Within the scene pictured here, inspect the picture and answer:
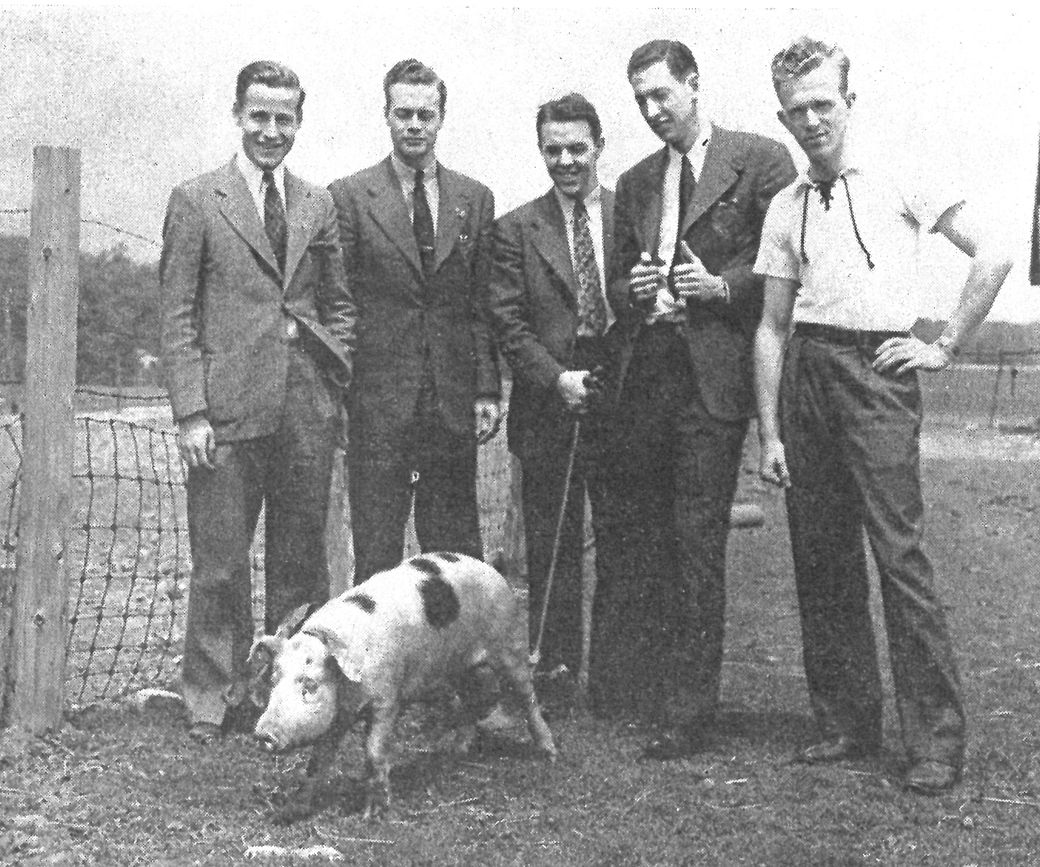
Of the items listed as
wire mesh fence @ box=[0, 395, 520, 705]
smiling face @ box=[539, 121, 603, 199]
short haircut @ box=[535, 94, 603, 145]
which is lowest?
wire mesh fence @ box=[0, 395, 520, 705]

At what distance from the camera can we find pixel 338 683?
4176 millimetres

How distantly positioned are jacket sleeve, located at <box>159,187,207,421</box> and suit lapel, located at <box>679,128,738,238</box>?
1.87 metres

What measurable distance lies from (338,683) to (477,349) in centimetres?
177

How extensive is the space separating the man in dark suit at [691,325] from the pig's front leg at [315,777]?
1272mm

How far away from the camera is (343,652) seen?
4156 millimetres

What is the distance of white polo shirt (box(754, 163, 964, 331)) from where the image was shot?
4492 millimetres

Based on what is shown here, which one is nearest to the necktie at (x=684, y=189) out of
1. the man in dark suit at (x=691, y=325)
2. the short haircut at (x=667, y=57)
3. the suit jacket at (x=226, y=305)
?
the man in dark suit at (x=691, y=325)

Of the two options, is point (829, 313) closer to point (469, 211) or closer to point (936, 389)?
point (469, 211)

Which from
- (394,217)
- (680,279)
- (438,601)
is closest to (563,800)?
(438,601)

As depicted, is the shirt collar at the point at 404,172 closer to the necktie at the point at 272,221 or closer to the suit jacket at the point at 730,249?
the necktie at the point at 272,221

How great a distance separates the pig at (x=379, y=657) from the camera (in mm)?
4070

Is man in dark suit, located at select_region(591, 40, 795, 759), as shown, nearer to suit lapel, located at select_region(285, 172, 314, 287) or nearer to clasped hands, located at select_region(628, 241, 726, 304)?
clasped hands, located at select_region(628, 241, 726, 304)

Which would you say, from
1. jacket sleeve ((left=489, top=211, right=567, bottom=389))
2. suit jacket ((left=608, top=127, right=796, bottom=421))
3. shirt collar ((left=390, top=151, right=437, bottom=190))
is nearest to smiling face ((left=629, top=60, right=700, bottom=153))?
suit jacket ((left=608, top=127, right=796, bottom=421))

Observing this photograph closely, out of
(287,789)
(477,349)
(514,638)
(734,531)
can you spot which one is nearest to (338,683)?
(287,789)
